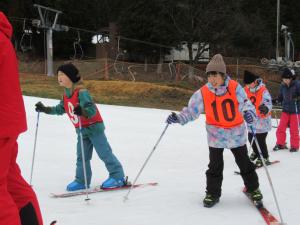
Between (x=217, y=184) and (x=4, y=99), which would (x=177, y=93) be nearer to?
(x=217, y=184)

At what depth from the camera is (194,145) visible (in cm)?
858

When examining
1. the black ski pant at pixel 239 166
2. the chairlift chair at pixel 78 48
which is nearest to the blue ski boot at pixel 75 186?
the black ski pant at pixel 239 166

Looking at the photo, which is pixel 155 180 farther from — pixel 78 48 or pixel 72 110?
pixel 78 48

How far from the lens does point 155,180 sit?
5.72 metres

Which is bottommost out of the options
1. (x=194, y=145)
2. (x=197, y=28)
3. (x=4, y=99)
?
(x=194, y=145)

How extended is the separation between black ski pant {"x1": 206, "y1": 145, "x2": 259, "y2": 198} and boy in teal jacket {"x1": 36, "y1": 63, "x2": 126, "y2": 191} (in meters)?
1.02

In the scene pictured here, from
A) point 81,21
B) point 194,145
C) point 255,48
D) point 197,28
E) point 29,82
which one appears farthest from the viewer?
point 255,48

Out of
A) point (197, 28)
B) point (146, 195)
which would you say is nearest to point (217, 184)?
point (146, 195)

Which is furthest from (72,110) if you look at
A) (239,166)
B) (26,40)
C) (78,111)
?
(26,40)

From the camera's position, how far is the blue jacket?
27.4ft

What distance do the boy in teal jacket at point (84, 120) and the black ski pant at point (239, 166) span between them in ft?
3.36

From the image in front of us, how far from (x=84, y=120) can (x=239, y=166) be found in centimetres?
157

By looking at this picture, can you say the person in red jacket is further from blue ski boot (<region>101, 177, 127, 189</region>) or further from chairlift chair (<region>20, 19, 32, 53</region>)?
chairlift chair (<region>20, 19, 32, 53</region>)

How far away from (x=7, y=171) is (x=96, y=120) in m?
2.88
